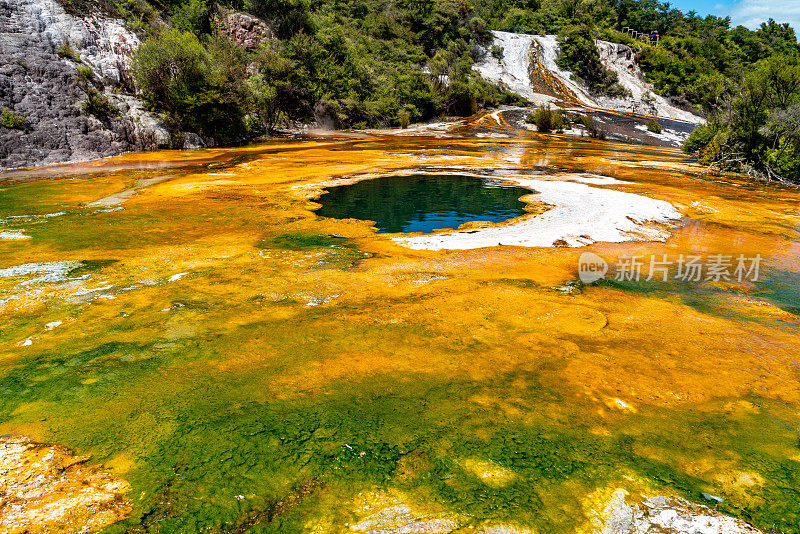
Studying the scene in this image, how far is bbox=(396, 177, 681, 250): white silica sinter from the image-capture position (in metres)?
8.80

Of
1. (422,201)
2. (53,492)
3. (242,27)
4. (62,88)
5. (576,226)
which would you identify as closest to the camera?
(53,492)

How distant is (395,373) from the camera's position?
4363 mm

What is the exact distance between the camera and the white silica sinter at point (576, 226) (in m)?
8.80

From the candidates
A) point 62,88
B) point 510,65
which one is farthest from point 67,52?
point 510,65

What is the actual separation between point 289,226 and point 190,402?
6133mm

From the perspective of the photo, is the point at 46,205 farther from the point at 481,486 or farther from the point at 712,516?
the point at 712,516

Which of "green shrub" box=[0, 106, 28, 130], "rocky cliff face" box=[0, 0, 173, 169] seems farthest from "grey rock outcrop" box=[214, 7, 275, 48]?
"green shrub" box=[0, 106, 28, 130]

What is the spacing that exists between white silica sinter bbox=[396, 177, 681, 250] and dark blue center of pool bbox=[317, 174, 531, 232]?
0.84 metres

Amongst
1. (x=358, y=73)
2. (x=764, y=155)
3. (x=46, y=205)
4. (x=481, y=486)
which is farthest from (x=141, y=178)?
(x=358, y=73)

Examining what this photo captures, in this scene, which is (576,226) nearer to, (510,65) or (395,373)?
(395,373)

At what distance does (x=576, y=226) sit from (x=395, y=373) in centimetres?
680

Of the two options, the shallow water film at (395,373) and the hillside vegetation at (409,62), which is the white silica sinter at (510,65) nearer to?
the hillside vegetation at (409,62)

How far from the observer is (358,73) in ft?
121

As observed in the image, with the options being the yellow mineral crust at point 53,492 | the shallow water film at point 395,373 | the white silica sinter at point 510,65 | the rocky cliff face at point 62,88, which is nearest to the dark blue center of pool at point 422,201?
the shallow water film at point 395,373
